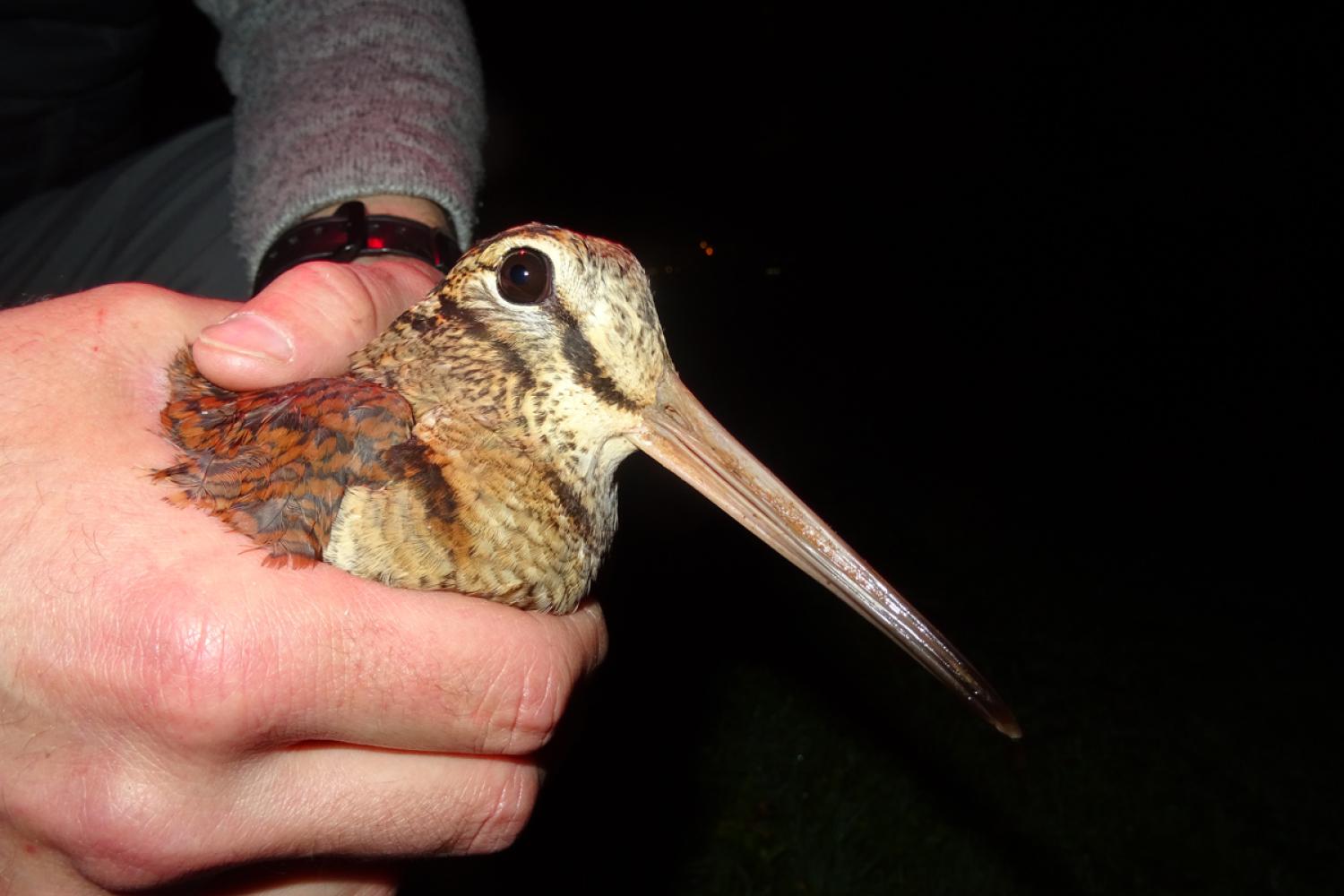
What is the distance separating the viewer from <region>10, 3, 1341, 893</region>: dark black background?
3.90 m

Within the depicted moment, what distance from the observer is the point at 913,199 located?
1714cm

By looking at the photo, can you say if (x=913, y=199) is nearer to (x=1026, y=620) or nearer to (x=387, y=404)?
(x=1026, y=620)

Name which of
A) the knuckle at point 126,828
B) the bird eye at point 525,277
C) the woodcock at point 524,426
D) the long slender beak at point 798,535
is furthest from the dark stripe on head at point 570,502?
the knuckle at point 126,828

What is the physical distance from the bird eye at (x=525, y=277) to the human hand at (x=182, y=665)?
1.13 ft

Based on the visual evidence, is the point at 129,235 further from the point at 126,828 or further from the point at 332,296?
the point at 126,828

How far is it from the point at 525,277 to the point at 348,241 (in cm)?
94

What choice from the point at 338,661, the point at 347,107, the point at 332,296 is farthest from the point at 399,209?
the point at 338,661

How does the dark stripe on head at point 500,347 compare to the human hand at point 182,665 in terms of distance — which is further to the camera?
the dark stripe on head at point 500,347

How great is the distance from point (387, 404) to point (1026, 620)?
5.75 meters

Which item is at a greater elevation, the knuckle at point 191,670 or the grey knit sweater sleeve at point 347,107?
the grey knit sweater sleeve at point 347,107

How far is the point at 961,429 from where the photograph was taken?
1020cm

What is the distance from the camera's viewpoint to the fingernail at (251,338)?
1309 mm

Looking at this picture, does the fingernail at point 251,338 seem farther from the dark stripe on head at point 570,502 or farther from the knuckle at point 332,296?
the dark stripe on head at point 570,502

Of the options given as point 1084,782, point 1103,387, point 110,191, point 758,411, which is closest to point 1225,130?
point 1103,387
